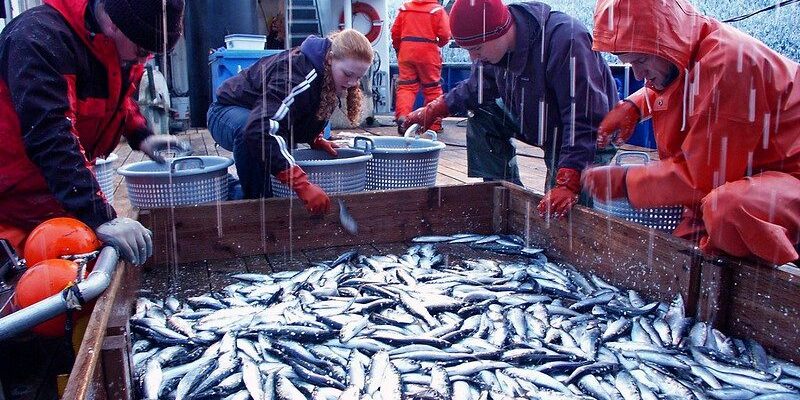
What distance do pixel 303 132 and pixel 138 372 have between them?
2442 mm

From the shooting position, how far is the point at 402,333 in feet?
9.12

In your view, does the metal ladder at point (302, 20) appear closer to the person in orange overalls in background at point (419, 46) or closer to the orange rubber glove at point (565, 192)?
the person in orange overalls in background at point (419, 46)

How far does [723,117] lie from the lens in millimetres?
2527

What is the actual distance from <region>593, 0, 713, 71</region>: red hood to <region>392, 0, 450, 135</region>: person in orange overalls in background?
7462 millimetres

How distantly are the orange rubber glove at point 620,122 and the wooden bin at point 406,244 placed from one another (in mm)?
503

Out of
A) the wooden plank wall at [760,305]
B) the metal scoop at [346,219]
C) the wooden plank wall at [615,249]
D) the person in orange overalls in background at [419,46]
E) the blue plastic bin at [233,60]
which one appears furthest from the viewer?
the person in orange overalls in background at [419,46]

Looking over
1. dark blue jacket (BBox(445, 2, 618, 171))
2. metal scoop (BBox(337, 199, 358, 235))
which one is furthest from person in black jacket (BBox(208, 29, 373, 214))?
dark blue jacket (BBox(445, 2, 618, 171))

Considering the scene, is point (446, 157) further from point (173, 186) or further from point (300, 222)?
point (173, 186)

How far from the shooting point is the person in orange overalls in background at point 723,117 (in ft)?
8.26

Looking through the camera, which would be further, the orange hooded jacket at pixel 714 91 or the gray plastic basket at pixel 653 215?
the gray plastic basket at pixel 653 215

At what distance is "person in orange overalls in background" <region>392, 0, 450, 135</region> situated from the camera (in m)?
10.2

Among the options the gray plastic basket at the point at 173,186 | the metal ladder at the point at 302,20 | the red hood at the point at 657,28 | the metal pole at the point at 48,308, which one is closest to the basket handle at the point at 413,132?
the gray plastic basket at the point at 173,186

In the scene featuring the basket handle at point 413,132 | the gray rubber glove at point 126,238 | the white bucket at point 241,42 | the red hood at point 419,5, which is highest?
the red hood at point 419,5

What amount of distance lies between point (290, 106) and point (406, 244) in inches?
47.0
